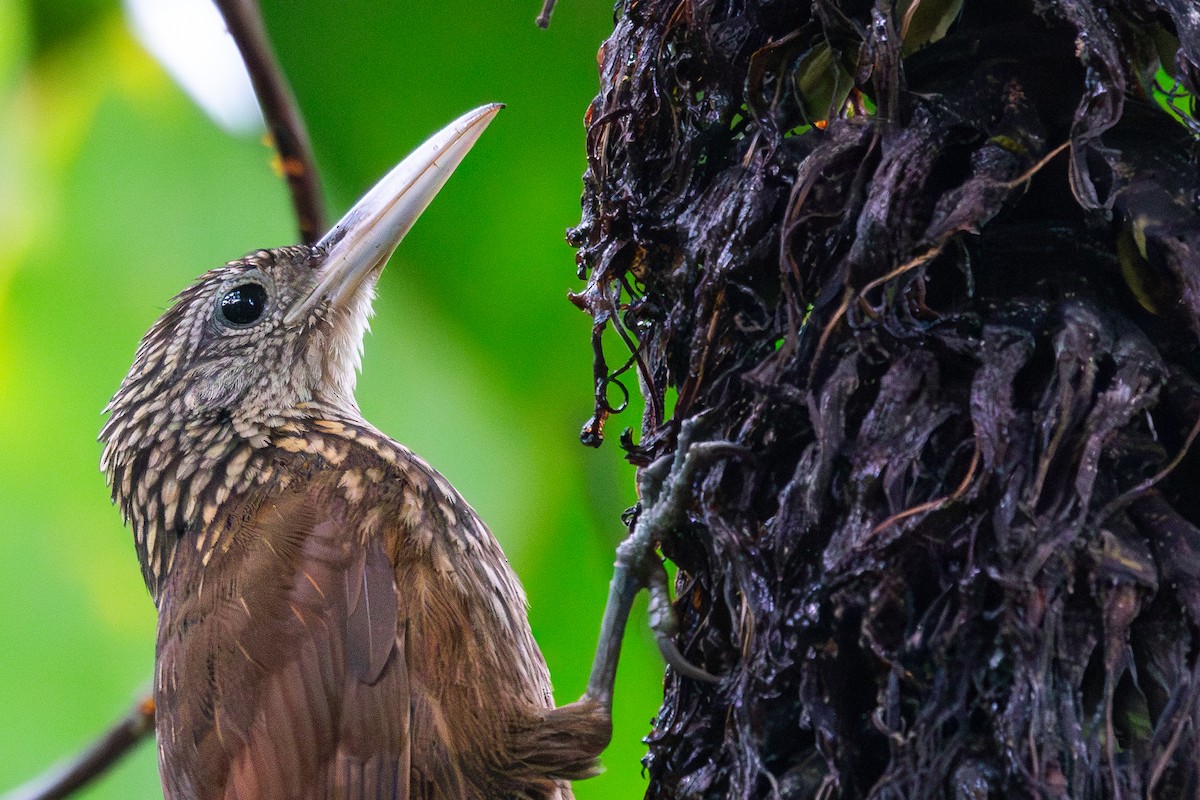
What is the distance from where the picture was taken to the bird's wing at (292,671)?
2.23 metres

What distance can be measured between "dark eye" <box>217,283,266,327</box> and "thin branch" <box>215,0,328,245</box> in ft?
0.80

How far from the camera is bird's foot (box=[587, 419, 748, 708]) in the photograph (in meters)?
1.55

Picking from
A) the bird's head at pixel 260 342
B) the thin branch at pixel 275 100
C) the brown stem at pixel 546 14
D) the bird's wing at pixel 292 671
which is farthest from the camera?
the bird's head at pixel 260 342

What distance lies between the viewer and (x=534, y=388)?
113 inches

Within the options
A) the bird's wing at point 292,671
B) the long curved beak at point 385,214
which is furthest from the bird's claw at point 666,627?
the long curved beak at point 385,214

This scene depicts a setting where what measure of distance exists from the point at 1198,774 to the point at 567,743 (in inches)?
52.4

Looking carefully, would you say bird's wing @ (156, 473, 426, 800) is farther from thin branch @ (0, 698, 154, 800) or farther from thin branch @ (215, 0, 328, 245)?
thin branch @ (215, 0, 328, 245)

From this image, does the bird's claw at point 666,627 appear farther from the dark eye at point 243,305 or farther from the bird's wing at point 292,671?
the dark eye at point 243,305

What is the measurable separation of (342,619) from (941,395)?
4.33 ft

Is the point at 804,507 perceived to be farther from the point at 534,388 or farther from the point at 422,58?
the point at 422,58

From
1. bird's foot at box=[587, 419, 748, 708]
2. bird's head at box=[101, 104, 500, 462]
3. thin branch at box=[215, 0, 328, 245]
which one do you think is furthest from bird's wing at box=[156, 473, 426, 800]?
thin branch at box=[215, 0, 328, 245]

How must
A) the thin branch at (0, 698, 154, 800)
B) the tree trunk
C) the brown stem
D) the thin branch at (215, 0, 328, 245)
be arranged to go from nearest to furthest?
the tree trunk < the brown stem < the thin branch at (215, 0, 328, 245) < the thin branch at (0, 698, 154, 800)

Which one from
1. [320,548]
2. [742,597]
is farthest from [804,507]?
[320,548]

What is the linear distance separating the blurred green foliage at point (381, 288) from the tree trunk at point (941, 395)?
125cm
